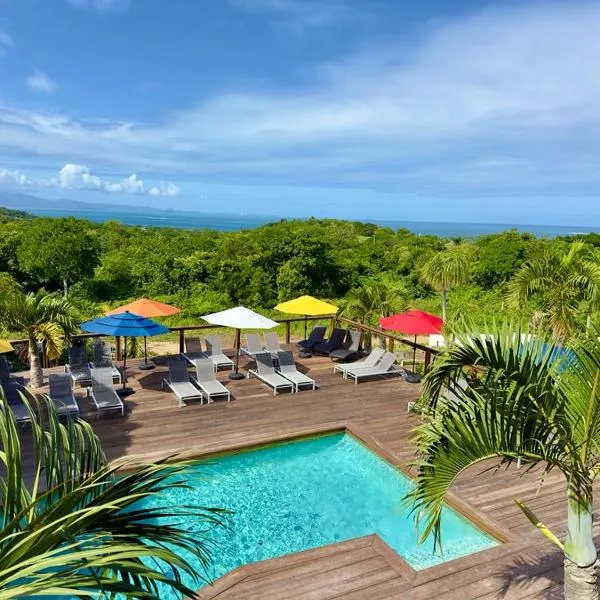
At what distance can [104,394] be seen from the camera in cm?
893

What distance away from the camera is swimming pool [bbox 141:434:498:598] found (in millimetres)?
5660

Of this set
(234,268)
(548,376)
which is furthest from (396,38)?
(234,268)

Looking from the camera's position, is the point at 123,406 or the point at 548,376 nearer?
the point at 548,376

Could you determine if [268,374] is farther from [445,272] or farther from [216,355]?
[445,272]

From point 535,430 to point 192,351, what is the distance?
31.6ft

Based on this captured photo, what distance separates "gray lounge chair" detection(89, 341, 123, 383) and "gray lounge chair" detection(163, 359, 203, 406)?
1.07 metres

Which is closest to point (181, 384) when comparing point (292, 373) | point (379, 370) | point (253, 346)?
point (292, 373)

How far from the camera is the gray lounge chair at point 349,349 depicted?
1227cm

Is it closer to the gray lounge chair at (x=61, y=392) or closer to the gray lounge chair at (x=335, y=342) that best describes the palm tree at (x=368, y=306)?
the gray lounge chair at (x=335, y=342)

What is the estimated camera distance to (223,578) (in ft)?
15.5

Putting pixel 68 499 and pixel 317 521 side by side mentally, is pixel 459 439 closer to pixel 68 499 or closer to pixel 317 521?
pixel 68 499

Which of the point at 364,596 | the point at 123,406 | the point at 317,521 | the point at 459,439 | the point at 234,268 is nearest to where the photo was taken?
the point at 459,439

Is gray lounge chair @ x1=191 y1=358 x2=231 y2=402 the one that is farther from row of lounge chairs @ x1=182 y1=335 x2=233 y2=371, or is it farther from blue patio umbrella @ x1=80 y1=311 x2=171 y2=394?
blue patio umbrella @ x1=80 y1=311 x2=171 y2=394

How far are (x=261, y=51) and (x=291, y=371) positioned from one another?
18637 millimetres
